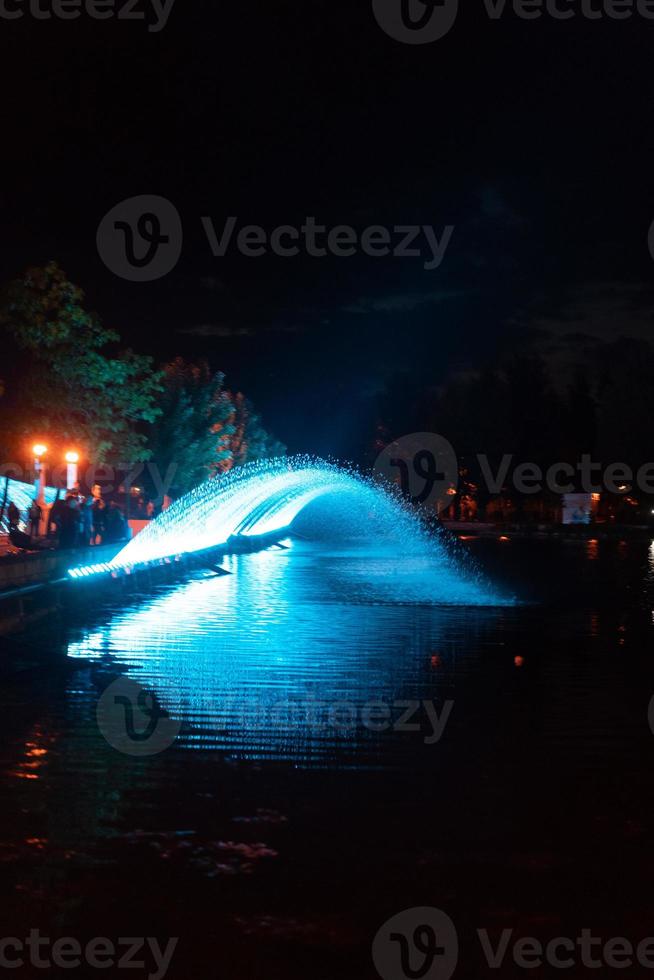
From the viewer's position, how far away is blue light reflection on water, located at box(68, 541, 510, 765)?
940cm

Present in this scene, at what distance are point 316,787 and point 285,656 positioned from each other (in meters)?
6.18

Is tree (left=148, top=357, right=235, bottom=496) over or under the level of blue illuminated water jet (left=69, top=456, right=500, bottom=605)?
over

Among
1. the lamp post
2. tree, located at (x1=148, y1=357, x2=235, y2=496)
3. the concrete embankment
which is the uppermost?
tree, located at (x1=148, y1=357, x2=235, y2=496)

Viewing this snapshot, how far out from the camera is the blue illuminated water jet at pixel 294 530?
25312 mm

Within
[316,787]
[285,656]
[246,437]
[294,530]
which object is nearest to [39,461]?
[285,656]

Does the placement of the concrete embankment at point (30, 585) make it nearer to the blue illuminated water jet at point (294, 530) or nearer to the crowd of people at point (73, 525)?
the blue illuminated water jet at point (294, 530)

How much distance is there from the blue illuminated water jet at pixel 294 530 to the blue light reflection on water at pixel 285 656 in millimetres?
1162

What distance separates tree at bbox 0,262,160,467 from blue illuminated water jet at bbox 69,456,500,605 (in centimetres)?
371

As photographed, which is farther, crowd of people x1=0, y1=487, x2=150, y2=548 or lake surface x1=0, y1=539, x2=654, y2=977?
crowd of people x1=0, y1=487, x2=150, y2=548

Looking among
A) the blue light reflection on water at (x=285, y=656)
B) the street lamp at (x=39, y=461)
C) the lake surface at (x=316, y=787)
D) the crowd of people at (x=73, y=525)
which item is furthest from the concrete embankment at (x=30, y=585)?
the street lamp at (x=39, y=461)

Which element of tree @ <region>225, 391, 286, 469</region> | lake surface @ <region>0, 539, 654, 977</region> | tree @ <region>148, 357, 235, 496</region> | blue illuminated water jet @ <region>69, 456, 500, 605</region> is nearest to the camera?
lake surface @ <region>0, 539, 654, 977</region>

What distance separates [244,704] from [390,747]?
6.67ft

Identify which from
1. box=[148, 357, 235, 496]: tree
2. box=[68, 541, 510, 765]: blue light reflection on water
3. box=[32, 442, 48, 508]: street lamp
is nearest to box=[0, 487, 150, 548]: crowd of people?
box=[32, 442, 48, 508]: street lamp

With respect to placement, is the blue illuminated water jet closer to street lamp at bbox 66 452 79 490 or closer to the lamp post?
street lamp at bbox 66 452 79 490
